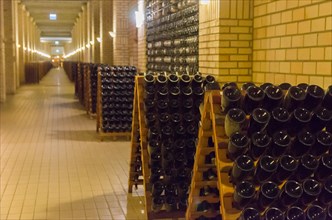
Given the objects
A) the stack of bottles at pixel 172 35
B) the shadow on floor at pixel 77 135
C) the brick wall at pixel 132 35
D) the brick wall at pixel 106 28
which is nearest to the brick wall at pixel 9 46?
the brick wall at pixel 106 28

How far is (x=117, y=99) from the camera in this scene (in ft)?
29.0

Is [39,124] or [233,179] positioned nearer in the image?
[233,179]

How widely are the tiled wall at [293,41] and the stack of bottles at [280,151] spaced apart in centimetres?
137

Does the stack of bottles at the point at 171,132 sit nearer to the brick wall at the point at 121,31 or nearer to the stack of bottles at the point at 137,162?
the stack of bottles at the point at 137,162

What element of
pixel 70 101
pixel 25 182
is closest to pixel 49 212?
pixel 25 182

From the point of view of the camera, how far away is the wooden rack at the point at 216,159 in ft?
8.85

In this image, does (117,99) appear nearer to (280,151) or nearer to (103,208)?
(103,208)

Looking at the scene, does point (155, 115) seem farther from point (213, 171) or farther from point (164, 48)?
point (164, 48)

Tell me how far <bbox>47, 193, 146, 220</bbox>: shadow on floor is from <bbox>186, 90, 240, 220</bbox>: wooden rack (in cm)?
151

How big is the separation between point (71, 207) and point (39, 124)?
245 inches

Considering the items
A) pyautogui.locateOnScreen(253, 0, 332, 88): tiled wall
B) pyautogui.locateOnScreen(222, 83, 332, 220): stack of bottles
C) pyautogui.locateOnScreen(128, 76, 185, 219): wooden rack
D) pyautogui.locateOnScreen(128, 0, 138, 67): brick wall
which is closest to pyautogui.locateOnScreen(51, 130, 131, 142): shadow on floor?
pyautogui.locateOnScreen(253, 0, 332, 88): tiled wall

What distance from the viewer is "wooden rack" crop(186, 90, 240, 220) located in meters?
2.70

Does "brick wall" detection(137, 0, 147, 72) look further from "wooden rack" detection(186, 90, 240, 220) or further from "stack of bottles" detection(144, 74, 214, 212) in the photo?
"wooden rack" detection(186, 90, 240, 220)

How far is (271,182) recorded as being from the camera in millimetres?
2631
